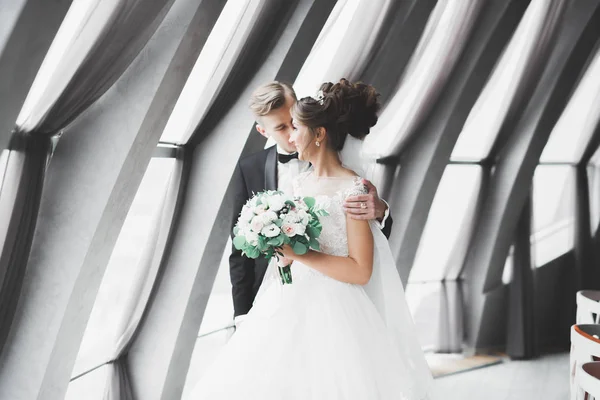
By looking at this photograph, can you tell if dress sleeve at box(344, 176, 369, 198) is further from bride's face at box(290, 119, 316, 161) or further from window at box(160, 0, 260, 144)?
window at box(160, 0, 260, 144)

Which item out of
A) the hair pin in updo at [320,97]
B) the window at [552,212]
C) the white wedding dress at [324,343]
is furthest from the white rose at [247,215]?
the window at [552,212]

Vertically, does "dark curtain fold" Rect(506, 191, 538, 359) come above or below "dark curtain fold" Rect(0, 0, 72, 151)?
below

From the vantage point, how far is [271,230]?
2.24m

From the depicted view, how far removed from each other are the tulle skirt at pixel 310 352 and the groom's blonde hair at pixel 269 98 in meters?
0.94

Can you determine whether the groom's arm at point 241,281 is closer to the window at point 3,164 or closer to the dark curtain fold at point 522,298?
the window at point 3,164

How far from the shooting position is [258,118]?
128 inches

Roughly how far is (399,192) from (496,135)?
64.2 inches

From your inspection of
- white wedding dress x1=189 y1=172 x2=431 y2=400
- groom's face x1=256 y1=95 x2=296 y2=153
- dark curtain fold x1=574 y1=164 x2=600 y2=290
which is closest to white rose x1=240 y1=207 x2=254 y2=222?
white wedding dress x1=189 y1=172 x2=431 y2=400

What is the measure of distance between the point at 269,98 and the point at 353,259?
1.08 metres

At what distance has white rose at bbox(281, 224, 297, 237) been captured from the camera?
225cm

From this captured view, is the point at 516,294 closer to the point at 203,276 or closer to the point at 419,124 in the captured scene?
the point at 419,124

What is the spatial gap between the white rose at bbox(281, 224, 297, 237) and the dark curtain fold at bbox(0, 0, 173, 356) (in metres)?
1.40

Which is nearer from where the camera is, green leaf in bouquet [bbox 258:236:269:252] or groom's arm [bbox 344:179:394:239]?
green leaf in bouquet [bbox 258:236:269:252]

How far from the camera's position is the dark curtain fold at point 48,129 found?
3018 millimetres
